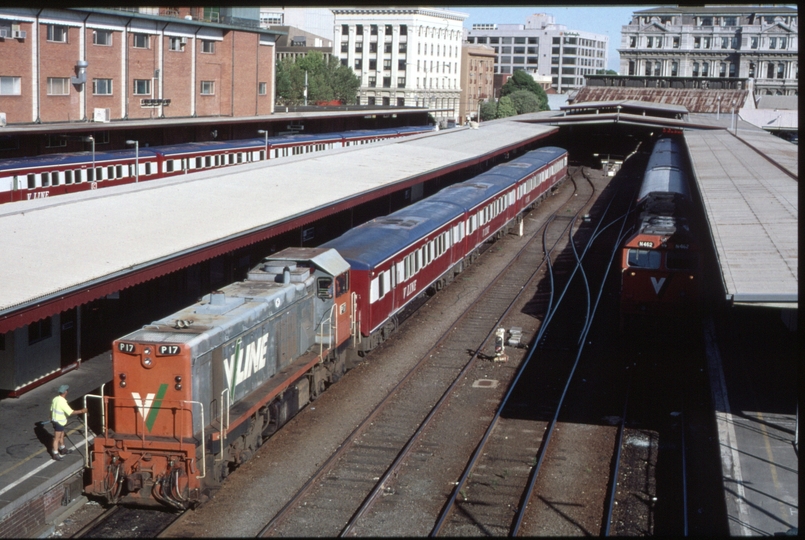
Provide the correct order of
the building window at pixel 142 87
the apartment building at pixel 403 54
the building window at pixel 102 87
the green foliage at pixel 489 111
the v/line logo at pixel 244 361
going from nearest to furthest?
the v/line logo at pixel 244 361
the building window at pixel 102 87
the building window at pixel 142 87
the apartment building at pixel 403 54
the green foliage at pixel 489 111

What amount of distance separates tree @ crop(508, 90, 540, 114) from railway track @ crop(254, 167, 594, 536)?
109 metres

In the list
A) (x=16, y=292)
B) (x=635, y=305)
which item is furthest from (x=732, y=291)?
(x=16, y=292)

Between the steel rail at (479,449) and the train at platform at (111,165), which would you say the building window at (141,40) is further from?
the steel rail at (479,449)

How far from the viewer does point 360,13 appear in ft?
413

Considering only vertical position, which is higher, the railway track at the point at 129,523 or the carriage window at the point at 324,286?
the carriage window at the point at 324,286

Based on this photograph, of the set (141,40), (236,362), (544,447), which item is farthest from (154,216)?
(141,40)

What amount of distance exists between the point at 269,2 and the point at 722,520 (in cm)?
1328

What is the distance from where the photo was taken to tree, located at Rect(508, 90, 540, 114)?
13575 cm

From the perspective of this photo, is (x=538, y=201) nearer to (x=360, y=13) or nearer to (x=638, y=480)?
(x=638, y=480)

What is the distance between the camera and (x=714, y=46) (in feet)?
479

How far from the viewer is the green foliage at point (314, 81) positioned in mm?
114000

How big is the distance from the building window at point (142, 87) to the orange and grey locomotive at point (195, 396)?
38088 millimetres

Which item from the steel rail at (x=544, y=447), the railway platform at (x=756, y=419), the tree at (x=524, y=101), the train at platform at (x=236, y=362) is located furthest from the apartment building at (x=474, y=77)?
the train at platform at (x=236, y=362)

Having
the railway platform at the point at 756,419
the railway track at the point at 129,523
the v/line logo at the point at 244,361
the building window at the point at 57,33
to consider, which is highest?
the building window at the point at 57,33
